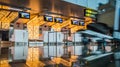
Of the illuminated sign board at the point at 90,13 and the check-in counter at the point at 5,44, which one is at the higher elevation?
the illuminated sign board at the point at 90,13

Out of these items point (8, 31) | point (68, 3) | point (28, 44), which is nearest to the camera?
point (8, 31)

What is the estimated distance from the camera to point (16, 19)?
37.4ft

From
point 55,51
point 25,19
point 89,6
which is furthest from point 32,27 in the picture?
point 89,6

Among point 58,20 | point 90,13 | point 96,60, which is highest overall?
point 90,13

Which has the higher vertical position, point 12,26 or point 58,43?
point 12,26

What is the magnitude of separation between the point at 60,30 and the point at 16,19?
3.43 m

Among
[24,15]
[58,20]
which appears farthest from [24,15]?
[58,20]

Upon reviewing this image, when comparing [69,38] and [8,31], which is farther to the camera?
[69,38]

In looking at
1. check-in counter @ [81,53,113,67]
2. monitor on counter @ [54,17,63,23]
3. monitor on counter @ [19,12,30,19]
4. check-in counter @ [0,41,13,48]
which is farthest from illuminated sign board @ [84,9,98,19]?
check-in counter @ [81,53,113,67]

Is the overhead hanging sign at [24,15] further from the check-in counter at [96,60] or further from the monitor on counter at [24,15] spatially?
the check-in counter at [96,60]

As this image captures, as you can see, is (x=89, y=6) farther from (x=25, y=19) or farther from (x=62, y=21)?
(x=25, y=19)

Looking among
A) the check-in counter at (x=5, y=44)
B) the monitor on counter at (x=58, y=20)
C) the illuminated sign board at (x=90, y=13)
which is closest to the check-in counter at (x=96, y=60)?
the check-in counter at (x=5, y=44)

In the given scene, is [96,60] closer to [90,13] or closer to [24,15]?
[24,15]

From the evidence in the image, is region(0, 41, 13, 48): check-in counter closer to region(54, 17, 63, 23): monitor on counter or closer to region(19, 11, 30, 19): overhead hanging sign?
region(19, 11, 30, 19): overhead hanging sign
